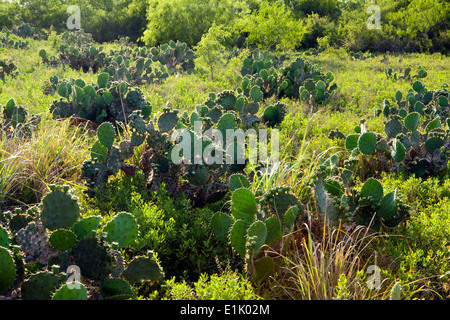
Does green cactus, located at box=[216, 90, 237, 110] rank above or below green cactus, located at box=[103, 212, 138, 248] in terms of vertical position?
above

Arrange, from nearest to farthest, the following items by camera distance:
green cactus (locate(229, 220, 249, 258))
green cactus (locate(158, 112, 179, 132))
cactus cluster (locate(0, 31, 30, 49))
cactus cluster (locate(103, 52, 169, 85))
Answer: green cactus (locate(229, 220, 249, 258)) < green cactus (locate(158, 112, 179, 132)) < cactus cluster (locate(103, 52, 169, 85)) < cactus cluster (locate(0, 31, 30, 49))

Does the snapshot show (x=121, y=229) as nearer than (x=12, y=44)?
Yes

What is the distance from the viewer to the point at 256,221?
252cm

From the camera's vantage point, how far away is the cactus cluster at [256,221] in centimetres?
251

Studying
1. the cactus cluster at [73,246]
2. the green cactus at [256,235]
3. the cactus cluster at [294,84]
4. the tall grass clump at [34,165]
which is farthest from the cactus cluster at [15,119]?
the cactus cluster at [294,84]

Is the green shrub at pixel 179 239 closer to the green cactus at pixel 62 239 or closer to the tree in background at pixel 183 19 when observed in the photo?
the green cactus at pixel 62 239

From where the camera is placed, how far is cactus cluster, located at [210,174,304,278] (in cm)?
251

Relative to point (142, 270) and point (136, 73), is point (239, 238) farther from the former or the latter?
point (136, 73)

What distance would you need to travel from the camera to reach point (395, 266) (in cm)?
278

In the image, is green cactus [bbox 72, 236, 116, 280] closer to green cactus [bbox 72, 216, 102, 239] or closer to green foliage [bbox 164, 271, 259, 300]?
green cactus [bbox 72, 216, 102, 239]

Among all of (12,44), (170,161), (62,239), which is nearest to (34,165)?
(170,161)

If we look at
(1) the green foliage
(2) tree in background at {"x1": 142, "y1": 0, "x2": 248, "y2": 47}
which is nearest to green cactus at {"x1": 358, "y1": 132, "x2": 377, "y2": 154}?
(1) the green foliage

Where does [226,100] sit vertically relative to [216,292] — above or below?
above

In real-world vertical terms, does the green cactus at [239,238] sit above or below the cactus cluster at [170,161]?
below
